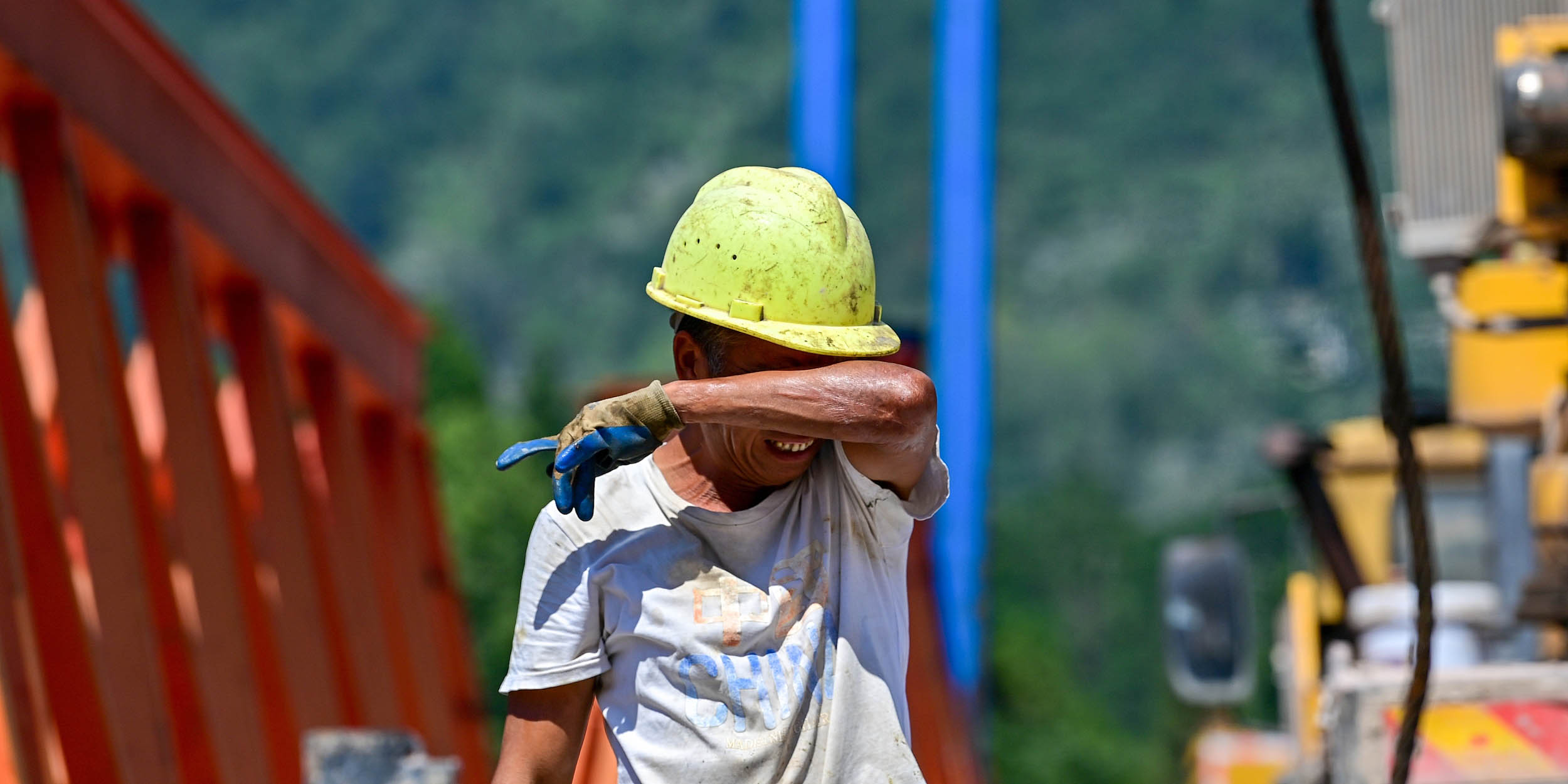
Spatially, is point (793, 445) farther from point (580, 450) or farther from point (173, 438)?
point (173, 438)

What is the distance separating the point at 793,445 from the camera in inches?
107

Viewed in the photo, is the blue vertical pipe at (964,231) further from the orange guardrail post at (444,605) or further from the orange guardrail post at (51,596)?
the orange guardrail post at (51,596)

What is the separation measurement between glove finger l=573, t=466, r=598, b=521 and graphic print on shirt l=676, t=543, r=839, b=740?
185 millimetres

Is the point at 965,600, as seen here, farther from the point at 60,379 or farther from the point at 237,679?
the point at 60,379

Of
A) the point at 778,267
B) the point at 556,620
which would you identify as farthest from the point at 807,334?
the point at 556,620

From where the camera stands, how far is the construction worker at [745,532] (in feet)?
8.56

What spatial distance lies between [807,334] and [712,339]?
17 cm

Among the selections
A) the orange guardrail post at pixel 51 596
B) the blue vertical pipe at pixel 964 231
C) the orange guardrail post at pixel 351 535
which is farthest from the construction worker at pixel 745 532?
the blue vertical pipe at pixel 964 231

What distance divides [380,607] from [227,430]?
4.50 ft

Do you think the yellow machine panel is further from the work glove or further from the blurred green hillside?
the blurred green hillside

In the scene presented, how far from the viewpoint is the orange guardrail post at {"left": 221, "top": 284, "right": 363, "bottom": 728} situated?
711 cm

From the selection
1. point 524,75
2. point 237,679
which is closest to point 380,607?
point 237,679

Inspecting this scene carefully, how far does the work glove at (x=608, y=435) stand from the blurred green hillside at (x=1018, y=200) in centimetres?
5278

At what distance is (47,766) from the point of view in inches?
184
